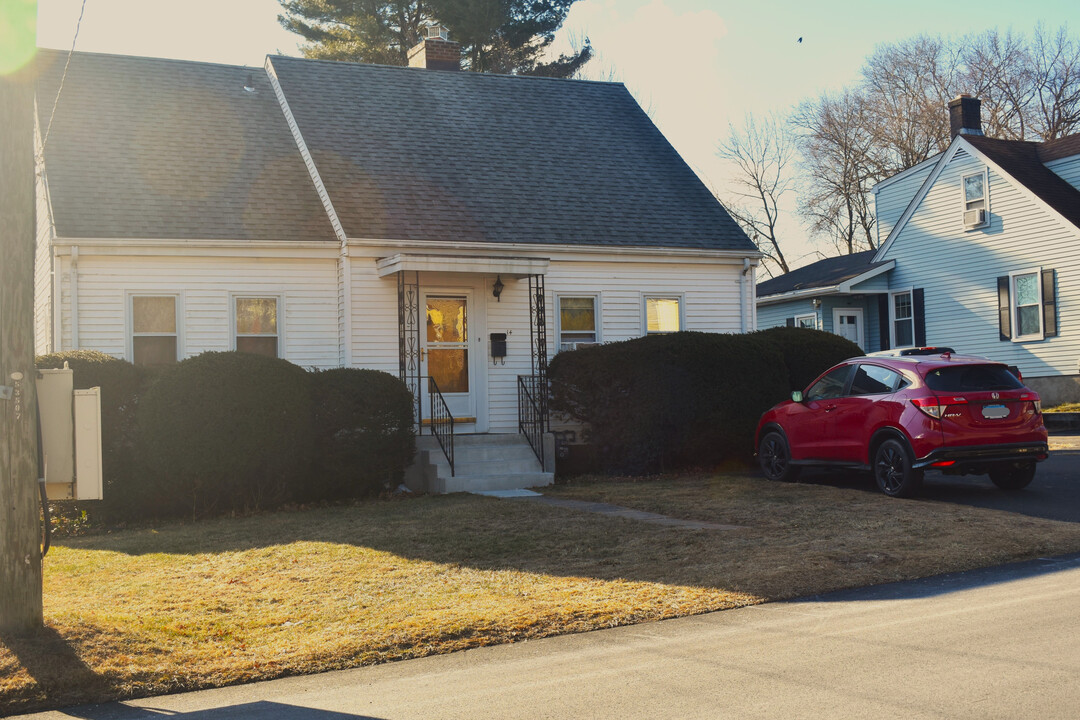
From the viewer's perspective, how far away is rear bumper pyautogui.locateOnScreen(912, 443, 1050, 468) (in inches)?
461

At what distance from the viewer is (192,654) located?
6.41 metres

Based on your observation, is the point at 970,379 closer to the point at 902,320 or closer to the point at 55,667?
the point at 55,667

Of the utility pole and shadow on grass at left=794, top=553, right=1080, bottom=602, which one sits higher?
the utility pole

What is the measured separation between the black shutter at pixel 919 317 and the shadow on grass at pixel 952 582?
20503 millimetres

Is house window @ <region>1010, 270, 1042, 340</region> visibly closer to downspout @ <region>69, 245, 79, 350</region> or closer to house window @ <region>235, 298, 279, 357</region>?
house window @ <region>235, 298, 279, 357</region>

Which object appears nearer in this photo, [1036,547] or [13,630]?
[13,630]

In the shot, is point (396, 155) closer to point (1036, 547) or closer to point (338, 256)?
point (338, 256)

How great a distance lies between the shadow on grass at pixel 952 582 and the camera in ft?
25.0

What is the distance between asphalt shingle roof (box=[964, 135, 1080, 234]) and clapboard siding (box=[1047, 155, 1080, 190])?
5.5 inches

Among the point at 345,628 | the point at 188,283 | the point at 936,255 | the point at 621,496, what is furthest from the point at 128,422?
A: the point at 936,255

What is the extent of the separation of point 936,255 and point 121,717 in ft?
86.2

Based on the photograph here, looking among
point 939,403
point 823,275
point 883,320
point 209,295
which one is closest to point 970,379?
point 939,403

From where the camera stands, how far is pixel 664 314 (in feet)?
62.9

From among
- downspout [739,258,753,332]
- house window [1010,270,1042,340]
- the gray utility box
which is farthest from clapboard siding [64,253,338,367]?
house window [1010,270,1042,340]
